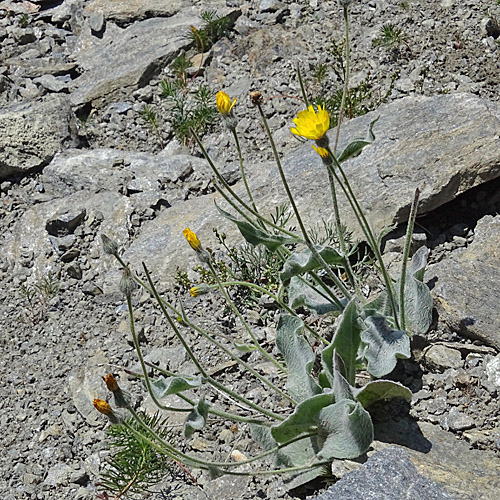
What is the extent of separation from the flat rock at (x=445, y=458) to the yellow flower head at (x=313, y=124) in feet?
4.06

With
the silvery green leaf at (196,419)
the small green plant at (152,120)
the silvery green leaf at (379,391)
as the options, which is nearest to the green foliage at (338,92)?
the small green plant at (152,120)

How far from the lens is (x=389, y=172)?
4.32 m

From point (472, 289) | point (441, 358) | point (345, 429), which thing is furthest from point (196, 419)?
point (472, 289)

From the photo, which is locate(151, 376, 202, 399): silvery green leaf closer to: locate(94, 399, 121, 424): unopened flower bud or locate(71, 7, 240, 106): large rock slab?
locate(94, 399, 121, 424): unopened flower bud

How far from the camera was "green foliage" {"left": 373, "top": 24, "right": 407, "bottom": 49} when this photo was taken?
5.91m

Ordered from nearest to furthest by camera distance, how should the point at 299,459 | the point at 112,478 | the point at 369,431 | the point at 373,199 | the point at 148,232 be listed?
1. the point at 369,431
2. the point at 299,459
3. the point at 112,478
4. the point at 373,199
5. the point at 148,232

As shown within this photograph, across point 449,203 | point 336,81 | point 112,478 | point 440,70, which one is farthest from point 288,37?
point 112,478

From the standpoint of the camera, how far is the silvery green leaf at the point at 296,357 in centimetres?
298

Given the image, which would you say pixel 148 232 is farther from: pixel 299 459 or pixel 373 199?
pixel 299 459

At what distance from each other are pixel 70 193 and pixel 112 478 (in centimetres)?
329

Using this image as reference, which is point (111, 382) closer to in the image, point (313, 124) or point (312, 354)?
point (312, 354)

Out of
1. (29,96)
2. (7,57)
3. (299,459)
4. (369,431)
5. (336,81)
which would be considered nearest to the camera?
(369,431)

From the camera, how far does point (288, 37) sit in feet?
21.5

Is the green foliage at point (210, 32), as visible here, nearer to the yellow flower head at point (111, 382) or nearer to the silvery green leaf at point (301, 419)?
the silvery green leaf at point (301, 419)
